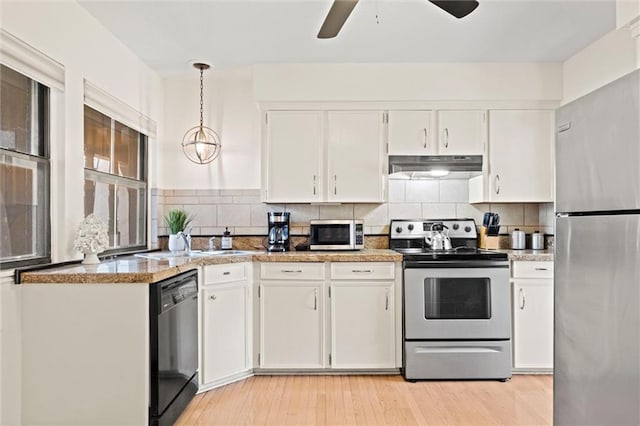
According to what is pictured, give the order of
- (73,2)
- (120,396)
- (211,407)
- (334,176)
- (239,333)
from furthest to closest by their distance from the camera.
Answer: (334,176) < (239,333) < (211,407) < (73,2) < (120,396)

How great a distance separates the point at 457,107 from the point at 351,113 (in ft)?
2.83

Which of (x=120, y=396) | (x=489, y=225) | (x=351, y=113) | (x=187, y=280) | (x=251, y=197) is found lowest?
(x=120, y=396)

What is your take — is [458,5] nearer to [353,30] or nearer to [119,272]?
[353,30]

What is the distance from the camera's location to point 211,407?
2.69 metres

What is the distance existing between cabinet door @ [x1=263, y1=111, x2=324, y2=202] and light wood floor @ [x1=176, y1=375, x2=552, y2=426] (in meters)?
1.44

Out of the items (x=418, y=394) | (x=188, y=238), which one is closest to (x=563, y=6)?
(x=418, y=394)

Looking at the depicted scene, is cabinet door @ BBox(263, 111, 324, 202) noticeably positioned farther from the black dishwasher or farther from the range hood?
the black dishwasher

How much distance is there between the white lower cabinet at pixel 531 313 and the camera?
126 inches

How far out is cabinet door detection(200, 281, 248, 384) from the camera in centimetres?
290

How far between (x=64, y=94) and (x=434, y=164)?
8.46 feet

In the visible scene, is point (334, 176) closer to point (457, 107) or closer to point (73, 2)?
point (457, 107)

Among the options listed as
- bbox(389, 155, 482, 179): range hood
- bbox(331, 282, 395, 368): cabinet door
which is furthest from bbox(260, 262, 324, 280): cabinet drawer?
bbox(389, 155, 482, 179): range hood

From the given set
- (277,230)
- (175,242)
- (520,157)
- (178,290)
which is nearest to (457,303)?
(520,157)

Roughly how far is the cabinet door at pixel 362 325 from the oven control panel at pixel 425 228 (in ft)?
2.32
